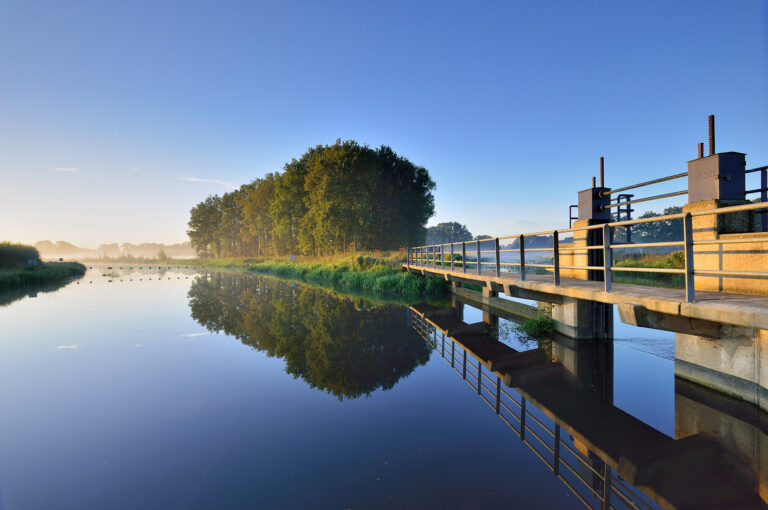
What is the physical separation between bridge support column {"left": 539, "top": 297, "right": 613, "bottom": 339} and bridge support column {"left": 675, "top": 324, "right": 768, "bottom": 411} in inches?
118

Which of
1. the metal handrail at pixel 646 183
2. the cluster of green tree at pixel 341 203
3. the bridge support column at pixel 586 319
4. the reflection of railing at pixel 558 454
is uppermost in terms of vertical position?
the cluster of green tree at pixel 341 203

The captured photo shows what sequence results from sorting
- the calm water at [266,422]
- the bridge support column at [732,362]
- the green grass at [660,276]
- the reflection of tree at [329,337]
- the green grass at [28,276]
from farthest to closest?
the green grass at [28,276] → the green grass at [660,276] → the reflection of tree at [329,337] → the bridge support column at [732,362] → the calm water at [266,422]

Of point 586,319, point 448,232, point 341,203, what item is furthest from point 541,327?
point 448,232

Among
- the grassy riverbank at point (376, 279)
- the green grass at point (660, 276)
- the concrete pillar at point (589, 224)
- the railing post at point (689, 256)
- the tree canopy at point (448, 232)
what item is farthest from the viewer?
the tree canopy at point (448, 232)

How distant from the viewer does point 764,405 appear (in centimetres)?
518

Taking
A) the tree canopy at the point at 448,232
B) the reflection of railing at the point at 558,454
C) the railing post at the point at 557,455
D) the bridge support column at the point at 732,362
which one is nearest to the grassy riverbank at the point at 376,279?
the reflection of railing at the point at 558,454

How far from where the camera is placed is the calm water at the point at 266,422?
395 cm

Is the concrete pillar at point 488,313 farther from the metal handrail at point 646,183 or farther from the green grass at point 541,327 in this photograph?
the metal handrail at point 646,183

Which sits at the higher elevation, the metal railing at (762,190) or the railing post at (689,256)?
the metal railing at (762,190)

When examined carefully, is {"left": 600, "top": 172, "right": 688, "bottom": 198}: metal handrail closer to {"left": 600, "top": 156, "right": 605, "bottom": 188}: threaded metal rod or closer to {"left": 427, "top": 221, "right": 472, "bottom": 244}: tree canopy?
{"left": 600, "top": 156, "right": 605, "bottom": 188}: threaded metal rod

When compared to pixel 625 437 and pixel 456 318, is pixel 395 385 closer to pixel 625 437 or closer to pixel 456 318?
pixel 625 437

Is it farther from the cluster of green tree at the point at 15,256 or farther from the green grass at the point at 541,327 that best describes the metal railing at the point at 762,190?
the cluster of green tree at the point at 15,256

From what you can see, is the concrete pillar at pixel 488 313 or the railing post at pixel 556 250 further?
the concrete pillar at pixel 488 313

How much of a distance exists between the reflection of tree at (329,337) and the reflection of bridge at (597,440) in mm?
1952
